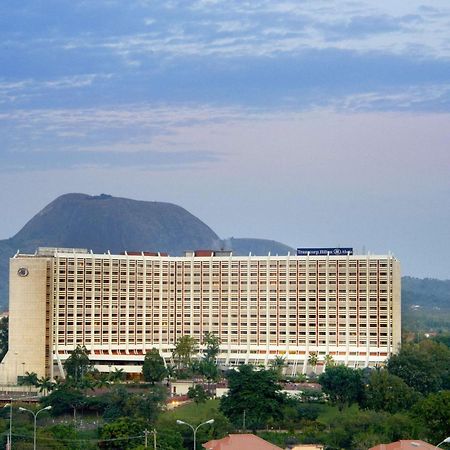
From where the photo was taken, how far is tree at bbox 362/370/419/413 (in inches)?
4744

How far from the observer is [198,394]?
132875 mm

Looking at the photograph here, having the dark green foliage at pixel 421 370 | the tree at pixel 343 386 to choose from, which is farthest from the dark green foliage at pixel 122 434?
the dark green foliage at pixel 421 370

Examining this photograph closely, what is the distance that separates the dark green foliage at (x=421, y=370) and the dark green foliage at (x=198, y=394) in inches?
793

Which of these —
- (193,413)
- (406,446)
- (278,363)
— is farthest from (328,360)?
(406,446)

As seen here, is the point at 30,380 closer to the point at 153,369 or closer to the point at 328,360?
the point at 153,369

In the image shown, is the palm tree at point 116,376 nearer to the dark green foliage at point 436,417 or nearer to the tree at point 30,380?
the tree at point 30,380

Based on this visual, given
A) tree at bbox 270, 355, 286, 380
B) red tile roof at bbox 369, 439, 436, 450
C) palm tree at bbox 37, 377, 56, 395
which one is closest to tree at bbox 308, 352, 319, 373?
tree at bbox 270, 355, 286, 380

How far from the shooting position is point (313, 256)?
17388 centimetres

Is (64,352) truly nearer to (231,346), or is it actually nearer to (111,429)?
A: (231,346)

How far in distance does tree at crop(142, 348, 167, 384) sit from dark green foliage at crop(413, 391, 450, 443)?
5619 cm

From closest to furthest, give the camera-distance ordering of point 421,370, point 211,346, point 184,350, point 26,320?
point 421,370 < point 184,350 < point 26,320 < point 211,346

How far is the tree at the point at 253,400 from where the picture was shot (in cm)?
11456

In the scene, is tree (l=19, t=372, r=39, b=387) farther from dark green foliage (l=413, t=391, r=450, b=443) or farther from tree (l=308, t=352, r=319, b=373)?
dark green foliage (l=413, t=391, r=450, b=443)

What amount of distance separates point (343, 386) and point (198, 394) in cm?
1518
